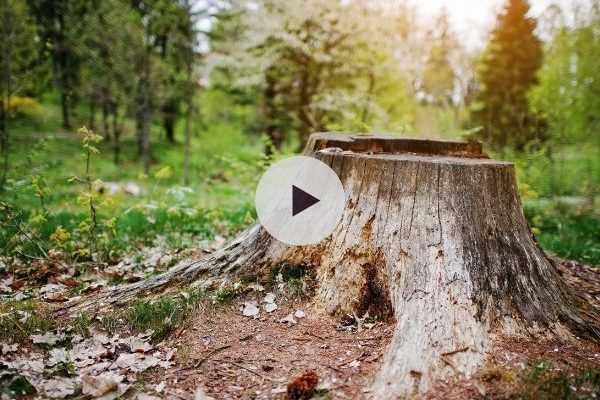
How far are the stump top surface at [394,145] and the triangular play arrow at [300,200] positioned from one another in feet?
1.49

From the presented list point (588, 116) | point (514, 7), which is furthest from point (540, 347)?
point (514, 7)

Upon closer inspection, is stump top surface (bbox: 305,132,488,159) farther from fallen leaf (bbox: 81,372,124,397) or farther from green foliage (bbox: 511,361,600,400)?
fallen leaf (bbox: 81,372,124,397)

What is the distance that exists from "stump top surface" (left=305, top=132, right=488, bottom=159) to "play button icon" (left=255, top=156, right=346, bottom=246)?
0.25 metres

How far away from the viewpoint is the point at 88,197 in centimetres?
419

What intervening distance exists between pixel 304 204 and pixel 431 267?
106cm

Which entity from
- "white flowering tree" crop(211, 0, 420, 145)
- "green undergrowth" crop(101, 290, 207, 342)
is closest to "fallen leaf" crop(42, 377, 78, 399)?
"green undergrowth" crop(101, 290, 207, 342)

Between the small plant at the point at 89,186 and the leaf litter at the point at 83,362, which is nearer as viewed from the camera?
the leaf litter at the point at 83,362

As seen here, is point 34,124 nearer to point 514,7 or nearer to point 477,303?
point 477,303

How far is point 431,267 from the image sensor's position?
2.92 m

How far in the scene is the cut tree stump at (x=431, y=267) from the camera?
2.69 meters

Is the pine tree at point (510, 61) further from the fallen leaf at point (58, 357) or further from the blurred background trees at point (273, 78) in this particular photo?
the fallen leaf at point (58, 357)

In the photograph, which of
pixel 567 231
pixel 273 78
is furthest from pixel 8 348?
pixel 273 78

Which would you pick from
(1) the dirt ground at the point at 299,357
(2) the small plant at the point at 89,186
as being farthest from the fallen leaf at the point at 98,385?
(2) the small plant at the point at 89,186

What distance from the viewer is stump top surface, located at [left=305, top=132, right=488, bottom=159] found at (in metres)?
3.67
